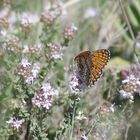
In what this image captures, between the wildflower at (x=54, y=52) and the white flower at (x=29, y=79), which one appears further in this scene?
the wildflower at (x=54, y=52)

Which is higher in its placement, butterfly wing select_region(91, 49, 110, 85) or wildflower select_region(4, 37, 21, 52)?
wildflower select_region(4, 37, 21, 52)

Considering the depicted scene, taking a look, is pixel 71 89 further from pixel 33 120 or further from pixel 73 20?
pixel 73 20

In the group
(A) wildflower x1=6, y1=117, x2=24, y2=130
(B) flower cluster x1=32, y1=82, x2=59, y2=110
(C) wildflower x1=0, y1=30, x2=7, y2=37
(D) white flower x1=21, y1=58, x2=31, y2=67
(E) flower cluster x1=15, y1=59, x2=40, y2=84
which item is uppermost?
(C) wildflower x1=0, y1=30, x2=7, y2=37

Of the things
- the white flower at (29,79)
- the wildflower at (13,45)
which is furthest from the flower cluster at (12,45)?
the white flower at (29,79)

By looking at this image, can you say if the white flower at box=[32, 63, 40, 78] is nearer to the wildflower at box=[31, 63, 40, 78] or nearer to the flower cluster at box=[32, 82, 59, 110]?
the wildflower at box=[31, 63, 40, 78]

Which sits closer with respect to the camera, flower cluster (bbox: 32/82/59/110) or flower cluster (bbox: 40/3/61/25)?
flower cluster (bbox: 32/82/59/110)

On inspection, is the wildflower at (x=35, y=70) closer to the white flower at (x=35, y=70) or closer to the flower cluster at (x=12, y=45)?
the white flower at (x=35, y=70)

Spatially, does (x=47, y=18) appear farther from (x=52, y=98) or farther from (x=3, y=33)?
(x=52, y=98)

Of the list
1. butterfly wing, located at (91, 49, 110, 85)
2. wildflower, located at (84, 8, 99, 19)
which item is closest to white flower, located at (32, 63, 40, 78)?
butterfly wing, located at (91, 49, 110, 85)
